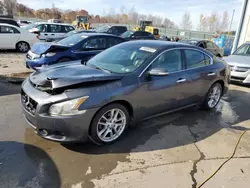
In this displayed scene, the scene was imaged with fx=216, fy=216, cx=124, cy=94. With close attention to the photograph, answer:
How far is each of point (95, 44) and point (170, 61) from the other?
4.15 meters

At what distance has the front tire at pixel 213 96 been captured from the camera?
497 centimetres

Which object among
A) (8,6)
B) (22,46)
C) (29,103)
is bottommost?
(22,46)

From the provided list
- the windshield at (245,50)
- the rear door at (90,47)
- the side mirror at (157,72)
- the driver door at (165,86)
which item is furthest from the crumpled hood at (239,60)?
the side mirror at (157,72)

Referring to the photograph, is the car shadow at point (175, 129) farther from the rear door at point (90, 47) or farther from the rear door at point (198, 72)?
the rear door at point (90, 47)

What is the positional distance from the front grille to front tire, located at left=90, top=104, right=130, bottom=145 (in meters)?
0.84

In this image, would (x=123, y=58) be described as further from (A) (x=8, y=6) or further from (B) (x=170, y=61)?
(A) (x=8, y=6)

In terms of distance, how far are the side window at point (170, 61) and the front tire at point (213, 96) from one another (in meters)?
1.32

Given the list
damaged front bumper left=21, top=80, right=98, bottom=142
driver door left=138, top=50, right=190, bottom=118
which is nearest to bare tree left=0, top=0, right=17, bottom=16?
driver door left=138, top=50, right=190, bottom=118

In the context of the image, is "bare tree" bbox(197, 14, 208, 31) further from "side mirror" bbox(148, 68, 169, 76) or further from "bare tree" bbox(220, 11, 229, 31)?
"side mirror" bbox(148, 68, 169, 76)

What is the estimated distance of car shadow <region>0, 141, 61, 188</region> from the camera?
2537 mm

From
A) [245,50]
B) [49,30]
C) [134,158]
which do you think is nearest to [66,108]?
[134,158]

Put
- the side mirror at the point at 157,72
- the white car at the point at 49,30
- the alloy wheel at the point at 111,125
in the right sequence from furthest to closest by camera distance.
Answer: the white car at the point at 49,30, the side mirror at the point at 157,72, the alloy wheel at the point at 111,125

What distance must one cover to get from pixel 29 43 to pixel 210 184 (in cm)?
1158

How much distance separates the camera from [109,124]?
3322 mm
